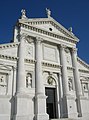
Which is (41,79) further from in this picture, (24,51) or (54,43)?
(54,43)

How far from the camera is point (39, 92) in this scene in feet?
48.9

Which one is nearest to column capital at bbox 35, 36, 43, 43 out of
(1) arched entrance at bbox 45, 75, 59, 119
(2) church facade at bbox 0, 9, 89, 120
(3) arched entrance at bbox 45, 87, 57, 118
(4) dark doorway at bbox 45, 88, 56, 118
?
(2) church facade at bbox 0, 9, 89, 120

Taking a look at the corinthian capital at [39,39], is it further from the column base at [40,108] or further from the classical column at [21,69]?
the column base at [40,108]

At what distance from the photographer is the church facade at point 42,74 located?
13.8m

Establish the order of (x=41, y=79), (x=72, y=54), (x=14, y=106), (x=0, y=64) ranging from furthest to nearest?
(x=72, y=54) → (x=41, y=79) → (x=0, y=64) → (x=14, y=106)

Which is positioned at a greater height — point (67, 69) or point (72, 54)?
point (72, 54)

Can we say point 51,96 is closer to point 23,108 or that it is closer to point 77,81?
point 77,81

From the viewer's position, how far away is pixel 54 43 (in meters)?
18.9

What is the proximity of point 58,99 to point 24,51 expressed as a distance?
6.27 metres

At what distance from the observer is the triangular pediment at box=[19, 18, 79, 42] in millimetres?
18219

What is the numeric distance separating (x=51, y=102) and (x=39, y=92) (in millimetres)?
2389

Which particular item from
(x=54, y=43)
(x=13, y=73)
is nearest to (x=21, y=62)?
(x=13, y=73)

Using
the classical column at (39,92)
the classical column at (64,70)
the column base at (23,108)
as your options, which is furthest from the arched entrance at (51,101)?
the column base at (23,108)

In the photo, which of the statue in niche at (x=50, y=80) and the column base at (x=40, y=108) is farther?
the statue in niche at (x=50, y=80)
